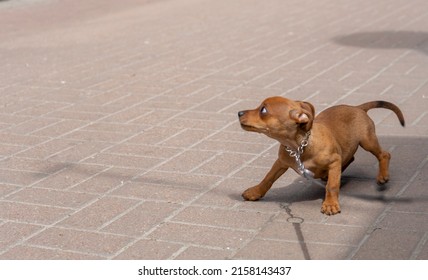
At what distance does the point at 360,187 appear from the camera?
5625 millimetres

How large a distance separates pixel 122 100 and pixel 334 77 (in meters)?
2.25

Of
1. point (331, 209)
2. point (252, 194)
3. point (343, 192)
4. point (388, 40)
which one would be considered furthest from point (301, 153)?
point (388, 40)

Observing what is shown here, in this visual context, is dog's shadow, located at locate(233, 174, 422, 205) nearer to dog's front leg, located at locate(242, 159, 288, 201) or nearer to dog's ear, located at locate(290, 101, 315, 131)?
dog's front leg, located at locate(242, 159, 288, 201)

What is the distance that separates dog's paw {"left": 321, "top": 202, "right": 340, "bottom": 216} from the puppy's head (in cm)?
49

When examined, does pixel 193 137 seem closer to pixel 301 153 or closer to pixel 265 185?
pixel 265 185

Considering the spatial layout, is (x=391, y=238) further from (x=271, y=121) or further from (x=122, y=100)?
(x=122, y=100)

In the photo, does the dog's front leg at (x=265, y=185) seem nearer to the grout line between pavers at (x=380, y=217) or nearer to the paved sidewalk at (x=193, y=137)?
the paved sidewalk at (x=193, y=137)

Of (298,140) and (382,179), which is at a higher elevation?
(298,140)

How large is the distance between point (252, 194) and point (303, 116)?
718 millimetres

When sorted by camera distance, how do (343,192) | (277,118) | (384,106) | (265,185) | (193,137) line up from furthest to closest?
(193,137), (384,106), (343,192), (265,185), (277,118)

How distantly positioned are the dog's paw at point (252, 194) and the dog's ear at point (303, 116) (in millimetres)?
606

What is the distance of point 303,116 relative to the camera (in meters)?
4.91

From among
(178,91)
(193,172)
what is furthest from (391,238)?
(178,91)
